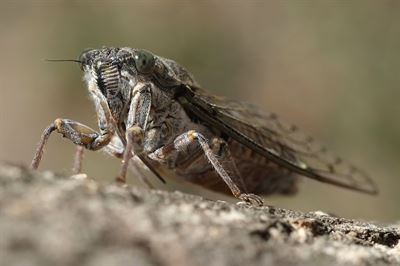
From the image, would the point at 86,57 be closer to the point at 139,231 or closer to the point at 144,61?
the point at 144,61

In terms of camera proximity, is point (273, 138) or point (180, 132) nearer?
point (180, 132)

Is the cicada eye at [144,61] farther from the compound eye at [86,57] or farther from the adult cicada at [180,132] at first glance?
the compound eye at [86,57]

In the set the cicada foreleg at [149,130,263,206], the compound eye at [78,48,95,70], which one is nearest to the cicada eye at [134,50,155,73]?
the compound eye at [78,48,95,70]


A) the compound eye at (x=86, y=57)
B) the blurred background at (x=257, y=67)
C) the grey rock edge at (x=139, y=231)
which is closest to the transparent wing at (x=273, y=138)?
the compound eye at (x=86, y=57)

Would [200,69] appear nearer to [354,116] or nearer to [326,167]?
[354,116]

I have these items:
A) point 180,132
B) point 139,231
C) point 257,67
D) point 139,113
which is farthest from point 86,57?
point 257,67

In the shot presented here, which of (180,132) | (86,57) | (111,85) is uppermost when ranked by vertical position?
(86,57)
